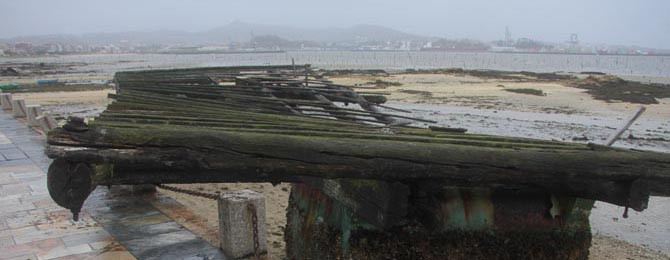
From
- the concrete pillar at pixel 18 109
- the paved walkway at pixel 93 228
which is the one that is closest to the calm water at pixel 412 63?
the concrete pillar at pixel 18 109

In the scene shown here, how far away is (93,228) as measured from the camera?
22.2ft

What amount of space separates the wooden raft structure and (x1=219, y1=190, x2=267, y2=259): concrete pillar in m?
0.84

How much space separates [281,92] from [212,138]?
615 centimetres

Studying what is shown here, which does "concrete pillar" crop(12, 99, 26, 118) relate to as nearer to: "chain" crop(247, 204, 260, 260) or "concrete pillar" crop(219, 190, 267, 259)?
"concrete pillar" crop(219, 190, 267, 259)

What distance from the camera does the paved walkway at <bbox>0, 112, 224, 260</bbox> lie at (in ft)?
19.6

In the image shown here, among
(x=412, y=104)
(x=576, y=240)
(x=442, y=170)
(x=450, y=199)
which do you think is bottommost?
(x=412, y=104)

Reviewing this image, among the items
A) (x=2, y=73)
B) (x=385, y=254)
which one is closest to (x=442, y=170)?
(x=385, y=254)

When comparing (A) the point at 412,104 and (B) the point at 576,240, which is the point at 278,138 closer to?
(B) the point at 576,240

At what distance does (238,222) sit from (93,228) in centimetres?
215

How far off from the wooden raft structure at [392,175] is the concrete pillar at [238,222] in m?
0.84

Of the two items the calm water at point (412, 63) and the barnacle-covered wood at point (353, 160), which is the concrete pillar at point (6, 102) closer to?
the barnacle-covered wood at point (353, 160)

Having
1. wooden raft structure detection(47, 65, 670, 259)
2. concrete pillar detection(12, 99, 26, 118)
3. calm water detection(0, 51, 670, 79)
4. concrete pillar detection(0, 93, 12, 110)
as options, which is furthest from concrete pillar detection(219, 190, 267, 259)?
calm water detection(0, 51, 670, 79)

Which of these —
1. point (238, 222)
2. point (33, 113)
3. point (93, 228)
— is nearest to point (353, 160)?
point (238, 222)

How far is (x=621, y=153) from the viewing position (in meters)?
3.76
